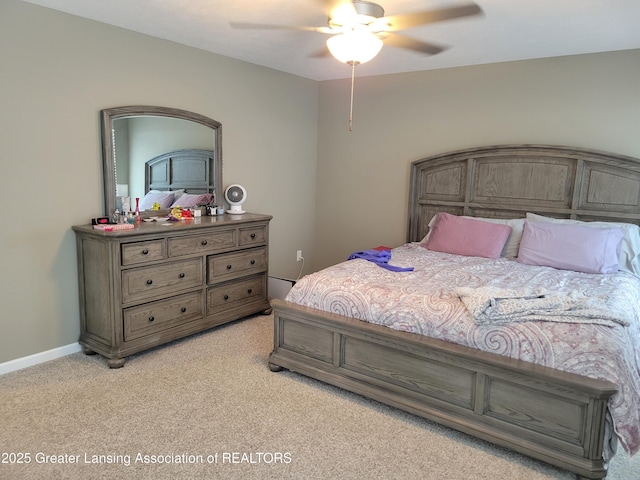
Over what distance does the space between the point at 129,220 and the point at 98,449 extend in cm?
171

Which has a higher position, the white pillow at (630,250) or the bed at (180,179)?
the bed at (180,179)

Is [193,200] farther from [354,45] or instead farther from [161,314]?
[354,45]

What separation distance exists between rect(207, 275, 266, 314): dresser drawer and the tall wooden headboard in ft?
5.48

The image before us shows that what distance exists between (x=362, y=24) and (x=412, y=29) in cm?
52

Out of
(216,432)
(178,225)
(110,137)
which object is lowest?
(216,432)

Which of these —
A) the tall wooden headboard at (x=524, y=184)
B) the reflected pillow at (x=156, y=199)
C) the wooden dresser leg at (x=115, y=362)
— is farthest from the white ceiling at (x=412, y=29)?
the wooden dresser leg at (x=115, y=362)

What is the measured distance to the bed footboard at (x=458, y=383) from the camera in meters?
2.04

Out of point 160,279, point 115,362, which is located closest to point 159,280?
point 160,279

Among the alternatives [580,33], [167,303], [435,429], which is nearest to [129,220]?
[167,303]

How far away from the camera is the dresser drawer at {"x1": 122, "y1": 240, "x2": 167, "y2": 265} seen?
3037 millimetres

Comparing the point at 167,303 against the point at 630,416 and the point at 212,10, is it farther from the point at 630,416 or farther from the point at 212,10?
the point at 630,416

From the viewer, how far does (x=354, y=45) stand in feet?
8.67

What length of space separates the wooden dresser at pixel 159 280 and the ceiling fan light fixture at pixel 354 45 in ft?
5.40

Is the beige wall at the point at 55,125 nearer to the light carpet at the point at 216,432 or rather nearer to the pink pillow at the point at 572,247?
the light carpet at the point at 216,432
